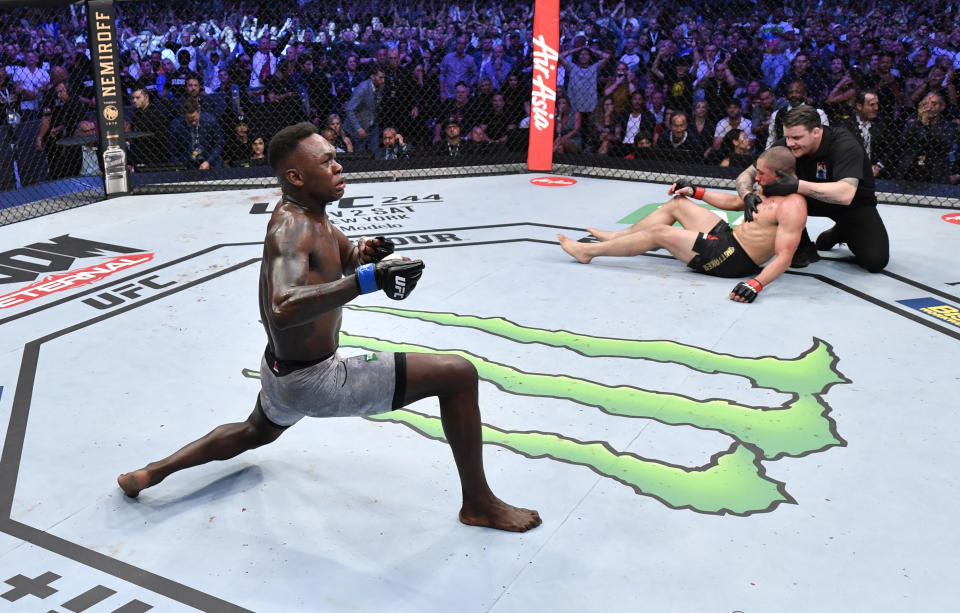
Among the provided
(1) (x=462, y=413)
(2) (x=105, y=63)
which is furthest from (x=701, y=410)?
(2) (x=105, y=63)

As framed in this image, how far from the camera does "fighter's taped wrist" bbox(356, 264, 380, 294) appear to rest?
2123 mm

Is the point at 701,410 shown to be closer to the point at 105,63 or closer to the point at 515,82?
the point at 515,82

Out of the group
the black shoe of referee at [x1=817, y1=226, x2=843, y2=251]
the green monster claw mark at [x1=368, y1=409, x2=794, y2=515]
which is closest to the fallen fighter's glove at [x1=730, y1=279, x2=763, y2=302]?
the black shoe of referee at [x1=817, y1=226, x2=843, y2=251]

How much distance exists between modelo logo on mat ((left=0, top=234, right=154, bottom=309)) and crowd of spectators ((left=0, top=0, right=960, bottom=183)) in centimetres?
143

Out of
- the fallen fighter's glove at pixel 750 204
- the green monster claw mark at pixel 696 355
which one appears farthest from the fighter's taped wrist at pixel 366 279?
the fallen fighter's glove at pixel 750 204

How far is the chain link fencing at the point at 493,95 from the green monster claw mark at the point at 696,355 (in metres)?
3.12

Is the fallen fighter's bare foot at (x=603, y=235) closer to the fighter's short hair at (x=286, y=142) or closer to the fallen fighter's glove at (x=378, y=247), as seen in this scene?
the fallen fighter's glove at (x=378, y=247)

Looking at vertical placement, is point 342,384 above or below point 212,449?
above

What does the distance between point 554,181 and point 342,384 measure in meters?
4.77

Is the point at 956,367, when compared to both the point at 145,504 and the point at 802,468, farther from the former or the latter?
the point at 145,504

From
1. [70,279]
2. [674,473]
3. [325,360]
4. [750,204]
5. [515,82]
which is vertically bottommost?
[674,473]

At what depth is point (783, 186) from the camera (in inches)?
176

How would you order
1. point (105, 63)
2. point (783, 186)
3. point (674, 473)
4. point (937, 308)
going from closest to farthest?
point (674, 473) < point (937, 308) < point (783, 186) < point (105, 63)

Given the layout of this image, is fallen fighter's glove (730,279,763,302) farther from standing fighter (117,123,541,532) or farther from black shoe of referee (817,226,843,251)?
standing fighter (117,123,541,532)
